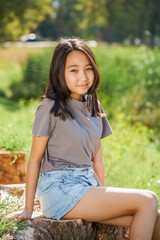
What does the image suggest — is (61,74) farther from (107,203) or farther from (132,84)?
(132,84)

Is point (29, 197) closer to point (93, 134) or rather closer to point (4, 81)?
point (93, 134)

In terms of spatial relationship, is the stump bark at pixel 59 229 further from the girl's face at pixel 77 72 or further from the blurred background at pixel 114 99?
the blurred background at pixel 114 99

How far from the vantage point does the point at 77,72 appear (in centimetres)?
220

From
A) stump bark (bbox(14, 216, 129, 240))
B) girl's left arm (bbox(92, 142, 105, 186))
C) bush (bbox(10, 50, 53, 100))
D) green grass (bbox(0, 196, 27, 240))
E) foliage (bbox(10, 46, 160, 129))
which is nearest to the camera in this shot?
green grass (bbox(0, 196, 27, 240))

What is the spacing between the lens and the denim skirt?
6.77 ft

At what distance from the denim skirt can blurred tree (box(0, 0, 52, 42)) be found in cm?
1014

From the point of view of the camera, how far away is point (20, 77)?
40.6ft

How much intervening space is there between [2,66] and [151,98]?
38.8 ft

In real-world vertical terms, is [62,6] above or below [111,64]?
above

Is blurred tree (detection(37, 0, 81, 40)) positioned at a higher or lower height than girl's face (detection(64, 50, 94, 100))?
higher

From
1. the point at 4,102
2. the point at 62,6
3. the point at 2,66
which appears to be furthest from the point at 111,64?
the point at 62,6

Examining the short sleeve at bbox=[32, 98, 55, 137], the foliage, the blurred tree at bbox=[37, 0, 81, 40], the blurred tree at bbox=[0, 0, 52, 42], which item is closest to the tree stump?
the short sleeve at bbox=[32, 98, 55, 137]

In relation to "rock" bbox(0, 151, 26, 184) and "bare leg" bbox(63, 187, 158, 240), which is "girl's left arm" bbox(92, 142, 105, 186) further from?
"rock" bbox(0, 151, 26, 184)

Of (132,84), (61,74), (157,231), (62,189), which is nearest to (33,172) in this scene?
(62,189)
